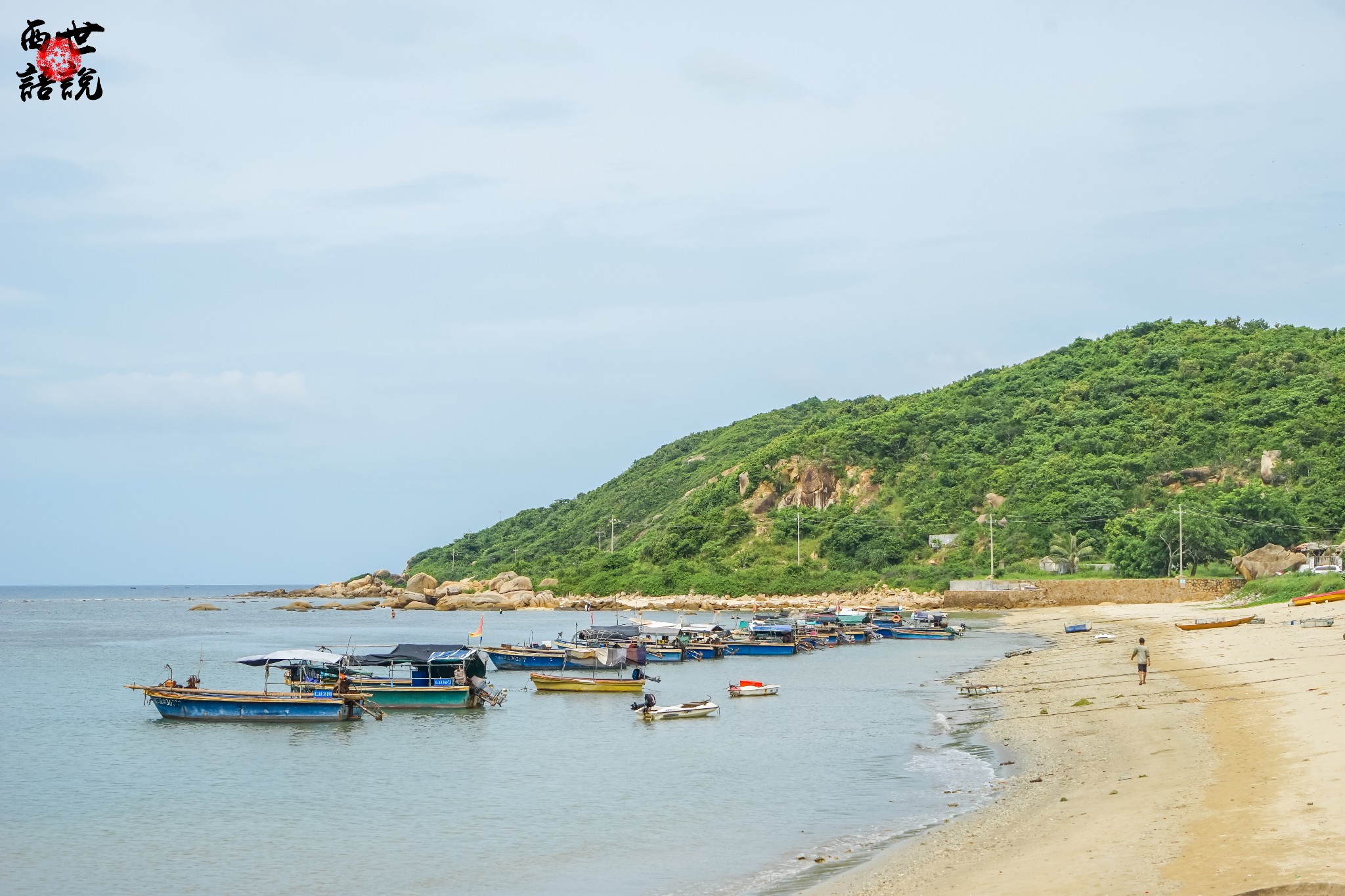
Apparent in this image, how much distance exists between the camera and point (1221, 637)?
49031 mm

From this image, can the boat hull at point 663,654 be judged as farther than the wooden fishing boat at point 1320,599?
Yes

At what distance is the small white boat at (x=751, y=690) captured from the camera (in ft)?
144

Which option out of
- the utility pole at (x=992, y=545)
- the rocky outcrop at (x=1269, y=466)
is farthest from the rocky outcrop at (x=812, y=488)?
the rocky outcrop at (x=1269, y=466)

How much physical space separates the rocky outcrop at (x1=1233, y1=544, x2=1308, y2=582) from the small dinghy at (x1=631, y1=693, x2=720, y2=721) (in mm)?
56419

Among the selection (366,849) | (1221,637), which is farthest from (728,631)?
(366,849)

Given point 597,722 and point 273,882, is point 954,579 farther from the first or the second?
point 273,882

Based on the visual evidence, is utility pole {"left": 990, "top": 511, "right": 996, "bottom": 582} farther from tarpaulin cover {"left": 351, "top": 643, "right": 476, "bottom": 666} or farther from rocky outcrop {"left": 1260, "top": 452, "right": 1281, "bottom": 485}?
tarpaulin cover {"left": 351, "top": 643, "right": 476, "bottom": 666}

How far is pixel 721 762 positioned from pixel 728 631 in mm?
39177

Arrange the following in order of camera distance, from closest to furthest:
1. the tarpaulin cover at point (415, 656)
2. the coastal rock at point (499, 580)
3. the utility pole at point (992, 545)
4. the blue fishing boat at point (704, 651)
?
1. the tarpaulin cover at point (415, 656)
2. the blue fishing boat at point (704, 651)
3. the utility pole at point (992, 545)
4. the coastal rock at point (499, 580)

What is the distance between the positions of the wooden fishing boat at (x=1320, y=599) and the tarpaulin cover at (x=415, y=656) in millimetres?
41573

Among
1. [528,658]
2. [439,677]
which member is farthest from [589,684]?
[528,658]

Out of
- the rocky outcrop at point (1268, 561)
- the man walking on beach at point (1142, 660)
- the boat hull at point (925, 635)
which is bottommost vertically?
the boat hull at point (925, 635)

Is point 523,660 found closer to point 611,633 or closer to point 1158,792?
point 611,633

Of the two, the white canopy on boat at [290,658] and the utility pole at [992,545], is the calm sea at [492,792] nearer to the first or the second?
the white canopy on boat at [290,658]
